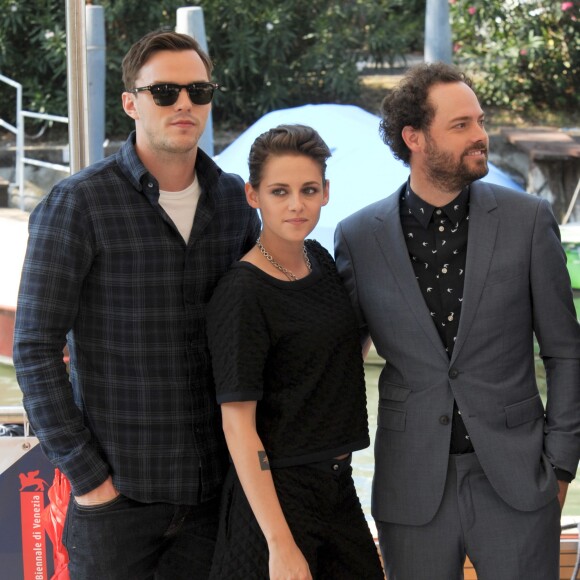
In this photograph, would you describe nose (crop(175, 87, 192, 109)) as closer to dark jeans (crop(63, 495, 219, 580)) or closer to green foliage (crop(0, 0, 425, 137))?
dark jeans (crop(63, 495, 219, 580))

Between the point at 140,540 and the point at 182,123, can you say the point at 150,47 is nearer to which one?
the point at 182,123

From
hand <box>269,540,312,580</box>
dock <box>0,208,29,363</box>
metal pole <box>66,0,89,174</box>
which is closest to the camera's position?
hand <box>269,540,312,580</box>

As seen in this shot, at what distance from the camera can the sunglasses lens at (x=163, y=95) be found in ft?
5.79

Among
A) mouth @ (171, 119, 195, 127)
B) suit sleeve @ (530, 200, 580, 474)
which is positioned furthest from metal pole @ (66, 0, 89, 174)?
suit sleeve @ (530, 200, 580, 474)

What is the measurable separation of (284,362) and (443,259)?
388 millimetres

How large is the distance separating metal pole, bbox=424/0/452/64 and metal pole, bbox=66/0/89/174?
89.7 inches

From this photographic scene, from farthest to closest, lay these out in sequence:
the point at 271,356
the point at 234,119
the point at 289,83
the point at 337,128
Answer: the point at 234,119
the point at 289,83
the point at 337,128
the point at 271,356

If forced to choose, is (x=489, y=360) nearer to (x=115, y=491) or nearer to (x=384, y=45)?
(x=115, y=491)

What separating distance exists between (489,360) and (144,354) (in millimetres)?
619

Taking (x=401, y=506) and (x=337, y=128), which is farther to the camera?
(x=337, y=128)

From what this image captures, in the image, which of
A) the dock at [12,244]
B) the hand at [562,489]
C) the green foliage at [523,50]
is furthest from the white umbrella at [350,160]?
the hand at [562,489]

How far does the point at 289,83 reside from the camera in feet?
20.0

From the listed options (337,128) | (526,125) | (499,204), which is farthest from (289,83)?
(499,204)

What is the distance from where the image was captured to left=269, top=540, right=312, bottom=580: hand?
165 cm
